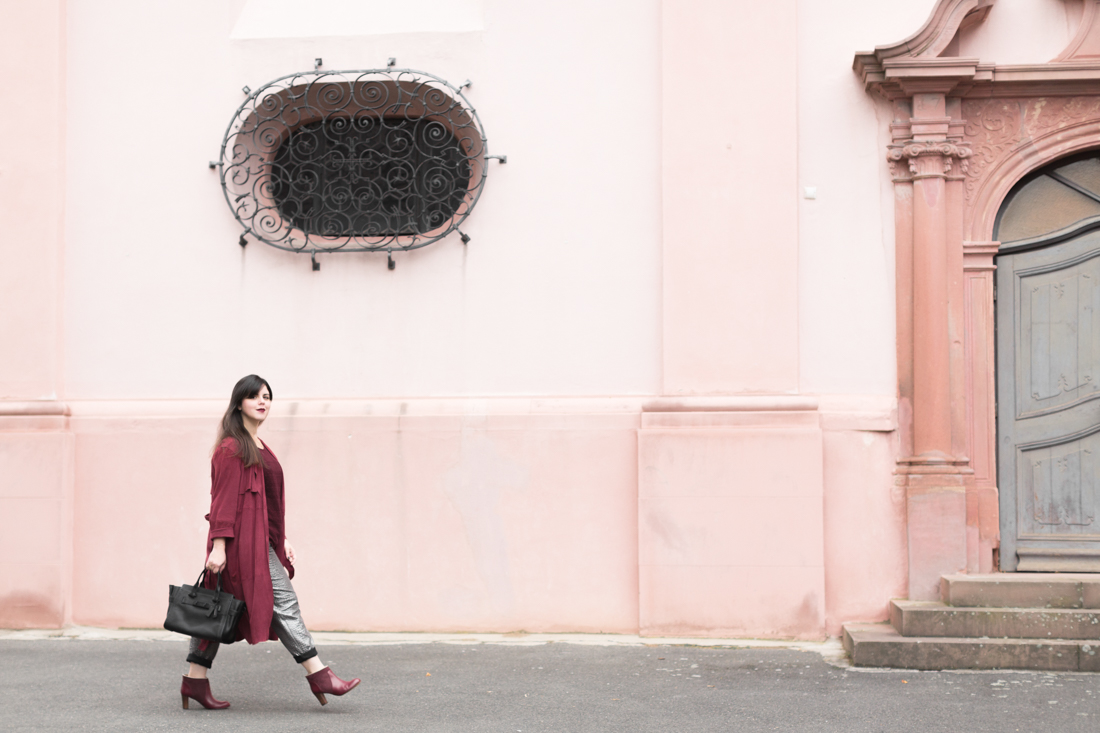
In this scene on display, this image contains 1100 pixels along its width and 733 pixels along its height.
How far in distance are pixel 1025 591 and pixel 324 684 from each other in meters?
4.00

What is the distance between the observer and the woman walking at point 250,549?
4969mm

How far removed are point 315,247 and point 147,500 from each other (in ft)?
6.56

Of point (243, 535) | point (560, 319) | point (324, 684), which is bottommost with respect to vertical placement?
point (324, 684)

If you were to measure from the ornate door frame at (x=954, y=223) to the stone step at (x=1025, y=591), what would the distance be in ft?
0.78

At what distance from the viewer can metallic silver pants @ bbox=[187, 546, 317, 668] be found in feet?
16.5

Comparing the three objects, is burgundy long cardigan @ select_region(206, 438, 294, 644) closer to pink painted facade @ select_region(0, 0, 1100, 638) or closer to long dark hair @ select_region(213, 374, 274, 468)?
long dark hair @ select_region(213, 374, 274, 468)

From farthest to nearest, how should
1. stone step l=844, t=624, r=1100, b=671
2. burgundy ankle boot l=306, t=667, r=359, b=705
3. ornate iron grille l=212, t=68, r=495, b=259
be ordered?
Result: ornate iron grille l=212, t=68, r=495, b=259
stone step l=844, t=624, r=1100, b=671
burgundy ankle boot l=306, t=667, r=359, b=705

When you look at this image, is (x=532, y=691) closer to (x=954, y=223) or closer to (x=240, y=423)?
(x=240, y=423)

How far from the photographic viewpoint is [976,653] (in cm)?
605

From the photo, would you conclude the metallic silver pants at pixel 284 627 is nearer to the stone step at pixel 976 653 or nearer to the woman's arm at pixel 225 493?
the woman's arm at pixel 225 493

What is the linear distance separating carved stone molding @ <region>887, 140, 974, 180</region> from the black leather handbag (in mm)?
4685

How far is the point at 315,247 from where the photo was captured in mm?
7340

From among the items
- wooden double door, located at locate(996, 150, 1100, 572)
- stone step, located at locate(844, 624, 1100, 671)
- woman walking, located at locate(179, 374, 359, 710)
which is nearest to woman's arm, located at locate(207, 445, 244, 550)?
woman walking, located at locate(179, 374, 359, 710)

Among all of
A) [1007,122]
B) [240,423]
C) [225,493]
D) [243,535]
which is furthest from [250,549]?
[1007,122]
